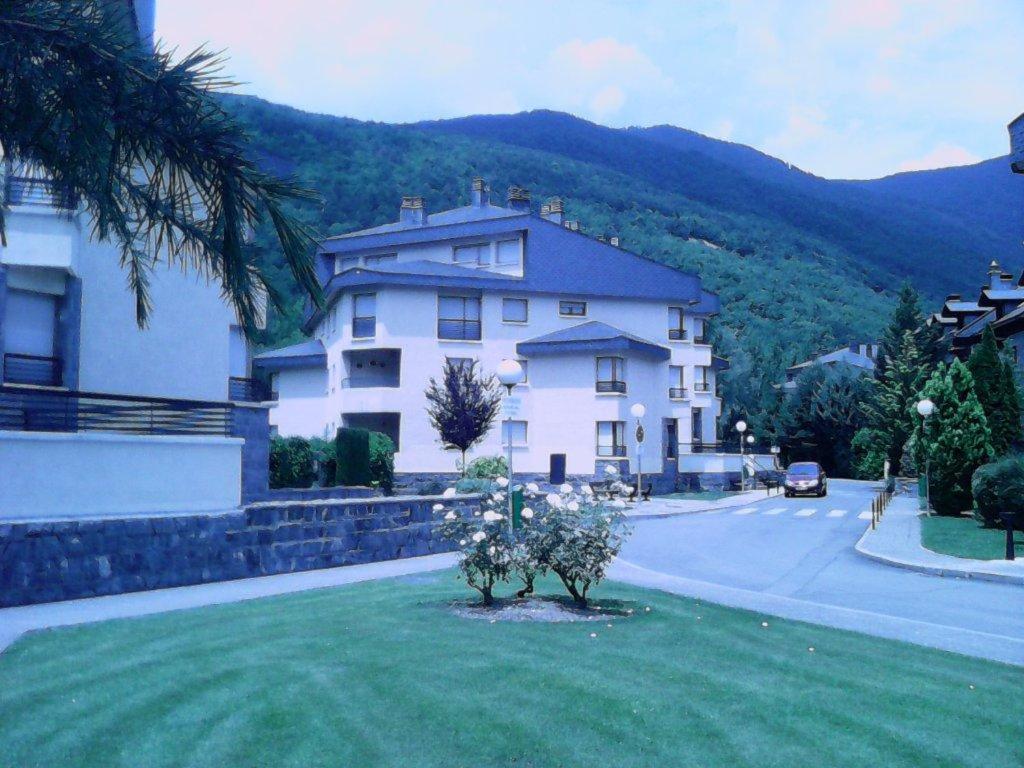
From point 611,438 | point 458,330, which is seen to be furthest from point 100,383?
point 611,438

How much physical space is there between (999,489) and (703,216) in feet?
423

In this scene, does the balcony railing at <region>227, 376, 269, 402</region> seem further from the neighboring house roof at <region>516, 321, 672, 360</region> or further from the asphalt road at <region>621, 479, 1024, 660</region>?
the neighboring house roof at <region>516, 321, 672, 360</region>

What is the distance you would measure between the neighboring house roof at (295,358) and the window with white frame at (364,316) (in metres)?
6.16

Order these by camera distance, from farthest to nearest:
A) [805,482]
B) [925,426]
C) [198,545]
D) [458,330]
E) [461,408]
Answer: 1. [458,330]
2. [805,482]
3. [461,408]
4. [925,426]
5. [198,545]

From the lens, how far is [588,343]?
4628cm

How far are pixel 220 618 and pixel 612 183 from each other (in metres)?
148

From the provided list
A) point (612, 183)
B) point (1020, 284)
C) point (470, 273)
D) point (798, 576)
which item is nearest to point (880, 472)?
point (1020, 284)

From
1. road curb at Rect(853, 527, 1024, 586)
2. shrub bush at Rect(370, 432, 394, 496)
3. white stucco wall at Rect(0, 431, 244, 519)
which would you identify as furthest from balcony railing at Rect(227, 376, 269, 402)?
road curb at Rect(853, 527, 1024, 586)

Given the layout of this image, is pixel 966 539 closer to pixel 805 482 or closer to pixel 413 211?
pixel 805 482

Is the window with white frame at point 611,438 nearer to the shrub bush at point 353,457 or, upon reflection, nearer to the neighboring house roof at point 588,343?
the neighboring house roof at point 588,343

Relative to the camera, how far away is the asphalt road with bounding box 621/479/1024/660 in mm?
13211

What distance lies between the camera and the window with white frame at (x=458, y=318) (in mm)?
46531

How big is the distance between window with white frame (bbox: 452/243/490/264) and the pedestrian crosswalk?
751 inches

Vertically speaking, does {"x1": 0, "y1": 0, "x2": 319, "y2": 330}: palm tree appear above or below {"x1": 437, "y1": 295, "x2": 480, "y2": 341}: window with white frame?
below
